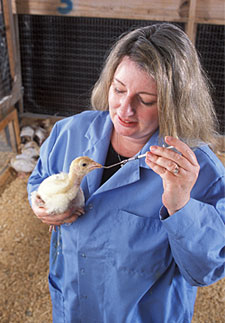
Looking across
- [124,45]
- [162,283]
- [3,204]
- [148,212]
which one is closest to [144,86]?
[124,45]

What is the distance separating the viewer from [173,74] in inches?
41.7

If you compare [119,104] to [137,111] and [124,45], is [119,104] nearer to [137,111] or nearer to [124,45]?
[137,111]

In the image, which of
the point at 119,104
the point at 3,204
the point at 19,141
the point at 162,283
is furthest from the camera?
the point at 19,141

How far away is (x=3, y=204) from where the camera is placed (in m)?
2.88

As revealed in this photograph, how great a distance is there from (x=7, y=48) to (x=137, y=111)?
8.43 feet

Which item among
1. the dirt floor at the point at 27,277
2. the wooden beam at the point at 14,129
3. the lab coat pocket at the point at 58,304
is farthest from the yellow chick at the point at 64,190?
the wooden beam at the point at 14,129

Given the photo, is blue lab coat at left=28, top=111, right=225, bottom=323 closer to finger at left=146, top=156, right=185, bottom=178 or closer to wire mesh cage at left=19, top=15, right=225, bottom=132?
finger at left=146, top=156, right=185, bottom=178

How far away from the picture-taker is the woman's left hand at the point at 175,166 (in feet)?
2.92

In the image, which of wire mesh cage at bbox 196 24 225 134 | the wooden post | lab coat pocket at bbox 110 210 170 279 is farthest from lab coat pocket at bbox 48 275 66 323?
the wooden post

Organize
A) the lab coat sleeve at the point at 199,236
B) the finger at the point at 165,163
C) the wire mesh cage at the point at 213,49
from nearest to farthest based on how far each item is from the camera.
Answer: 1. the finger at the point at 165,163
2. the lab coat sleeve at the point at 199,236
3. the wire mesh cage at the point at 213,49

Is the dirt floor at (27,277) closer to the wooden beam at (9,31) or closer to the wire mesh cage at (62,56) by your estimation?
the wooden beam at (9,31)

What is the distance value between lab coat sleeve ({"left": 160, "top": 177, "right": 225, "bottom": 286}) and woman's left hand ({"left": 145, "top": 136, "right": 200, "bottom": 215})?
9 cm

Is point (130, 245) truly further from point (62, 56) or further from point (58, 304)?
point (62, 56)

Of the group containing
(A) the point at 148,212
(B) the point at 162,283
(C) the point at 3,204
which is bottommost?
(C) the point at 3,204
